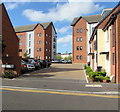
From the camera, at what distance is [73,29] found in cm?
4206

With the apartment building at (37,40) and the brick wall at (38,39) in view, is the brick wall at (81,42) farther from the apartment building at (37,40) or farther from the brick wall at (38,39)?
the brick wall at (38,39)

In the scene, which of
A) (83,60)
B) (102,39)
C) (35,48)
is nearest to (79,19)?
(83,60)

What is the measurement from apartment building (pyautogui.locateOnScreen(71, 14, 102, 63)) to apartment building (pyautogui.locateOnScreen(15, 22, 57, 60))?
482 inches

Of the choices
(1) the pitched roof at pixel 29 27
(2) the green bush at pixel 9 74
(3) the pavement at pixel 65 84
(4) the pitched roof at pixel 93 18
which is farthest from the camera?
(1) the pitched roof at pixel 29 27

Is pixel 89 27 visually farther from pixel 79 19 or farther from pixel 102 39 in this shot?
pixel 102 39

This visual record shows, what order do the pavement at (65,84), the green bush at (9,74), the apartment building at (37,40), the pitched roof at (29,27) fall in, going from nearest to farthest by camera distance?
the pavement at (65,84) < the green bush at (9,74) < the apartment building at (37,40) < the pitched roof at (29,27)

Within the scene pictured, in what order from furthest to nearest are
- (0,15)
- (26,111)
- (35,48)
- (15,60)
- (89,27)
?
(35,48) < (89,27) < (0,15) < (15,60) < (26,111)

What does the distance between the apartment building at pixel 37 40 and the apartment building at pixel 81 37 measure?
12.2 metres

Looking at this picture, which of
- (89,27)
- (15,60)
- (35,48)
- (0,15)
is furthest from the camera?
(35,48)

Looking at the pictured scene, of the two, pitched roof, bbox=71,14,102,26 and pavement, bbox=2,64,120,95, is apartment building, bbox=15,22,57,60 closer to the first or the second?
pitched roof, bbox=71,14,102,26

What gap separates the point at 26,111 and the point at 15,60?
31.9ft

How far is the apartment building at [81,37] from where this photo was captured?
40.4m

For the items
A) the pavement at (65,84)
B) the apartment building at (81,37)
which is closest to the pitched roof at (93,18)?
the apartment building at (81,37)

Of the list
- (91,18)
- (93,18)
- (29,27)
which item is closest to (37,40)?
(29,27)
